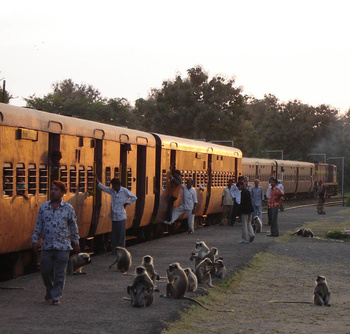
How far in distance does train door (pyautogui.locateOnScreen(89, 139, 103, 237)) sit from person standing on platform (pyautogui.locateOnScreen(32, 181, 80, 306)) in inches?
251

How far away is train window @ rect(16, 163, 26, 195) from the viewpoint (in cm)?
1418

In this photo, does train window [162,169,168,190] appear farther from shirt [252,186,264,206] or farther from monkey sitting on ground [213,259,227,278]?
monkey sitting on ground [213,259,227,278]

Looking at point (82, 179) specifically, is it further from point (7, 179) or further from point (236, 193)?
point (236, 193)

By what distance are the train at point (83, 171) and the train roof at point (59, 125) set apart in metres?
0.02

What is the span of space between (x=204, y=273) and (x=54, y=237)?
11.9ft

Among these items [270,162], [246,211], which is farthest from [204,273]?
[270,162]

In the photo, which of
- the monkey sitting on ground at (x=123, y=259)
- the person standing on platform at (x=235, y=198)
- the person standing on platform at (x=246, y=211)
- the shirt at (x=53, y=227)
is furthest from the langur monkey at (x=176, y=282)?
the person standing on platform at (x=235, y=198)

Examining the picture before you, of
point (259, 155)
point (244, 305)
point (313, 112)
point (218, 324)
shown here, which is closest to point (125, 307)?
point (218, 324)

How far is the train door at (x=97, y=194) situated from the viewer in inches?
731

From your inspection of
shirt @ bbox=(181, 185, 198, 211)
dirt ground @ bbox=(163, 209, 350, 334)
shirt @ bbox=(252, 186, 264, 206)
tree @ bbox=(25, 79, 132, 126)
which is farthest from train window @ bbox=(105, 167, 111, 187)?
tree @ bbox=(25, 79, 132, 126)

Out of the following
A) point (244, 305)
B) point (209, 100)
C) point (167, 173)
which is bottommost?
point (244, 305)

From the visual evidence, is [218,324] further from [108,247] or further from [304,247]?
[304,247]

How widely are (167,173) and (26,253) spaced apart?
10.4 metres

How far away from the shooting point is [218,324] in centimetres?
1146
